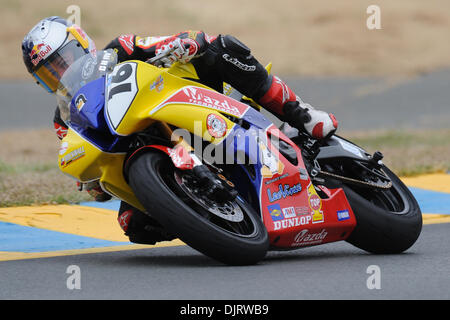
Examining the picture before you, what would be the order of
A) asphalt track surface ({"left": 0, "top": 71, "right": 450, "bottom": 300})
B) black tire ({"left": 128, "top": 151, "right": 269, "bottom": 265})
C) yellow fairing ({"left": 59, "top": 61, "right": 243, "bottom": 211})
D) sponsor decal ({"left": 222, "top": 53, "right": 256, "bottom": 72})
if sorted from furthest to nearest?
sponsor decal ({"left": 222, "top": 53, "right": 256, "bottom": 72}), yellow fairing ({"left": 59, "top": 61, "right": 243, "bottom": 211}), black tire ({"left": 128, "top": 151, "right": 269, "bottom": 265}), asphalt track surface ({"left": 0, "top": 71, "right": 450, "bottom": 300})

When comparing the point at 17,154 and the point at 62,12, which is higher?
the point at 62,12

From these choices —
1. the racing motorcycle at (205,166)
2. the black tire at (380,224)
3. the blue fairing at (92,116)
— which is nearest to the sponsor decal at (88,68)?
the racing motorcycle at (205,166)

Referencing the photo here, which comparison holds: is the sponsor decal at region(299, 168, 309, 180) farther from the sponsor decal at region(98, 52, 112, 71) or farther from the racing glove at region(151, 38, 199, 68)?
the sponsor decal at region(98, 52, 112, 71)

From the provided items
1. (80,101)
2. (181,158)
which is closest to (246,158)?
(181,158)

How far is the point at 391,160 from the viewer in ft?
33.2

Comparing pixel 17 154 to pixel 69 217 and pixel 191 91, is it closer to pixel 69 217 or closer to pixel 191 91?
pixel 69 217

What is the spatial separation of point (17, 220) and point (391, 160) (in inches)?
188

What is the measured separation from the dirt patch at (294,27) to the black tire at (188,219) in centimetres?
1427

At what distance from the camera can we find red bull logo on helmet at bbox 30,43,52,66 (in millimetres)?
5031

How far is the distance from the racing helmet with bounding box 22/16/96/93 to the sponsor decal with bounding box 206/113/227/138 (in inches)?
30.7

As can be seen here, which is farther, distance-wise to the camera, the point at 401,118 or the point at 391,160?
the point at 401,118

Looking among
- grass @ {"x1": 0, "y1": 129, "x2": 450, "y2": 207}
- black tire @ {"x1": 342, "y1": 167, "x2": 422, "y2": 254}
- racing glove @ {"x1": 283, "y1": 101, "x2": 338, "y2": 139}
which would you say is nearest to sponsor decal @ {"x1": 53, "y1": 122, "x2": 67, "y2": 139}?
racing glove @ {"x1": 283, "y1": 101, "x2": 338, "y2": 139}

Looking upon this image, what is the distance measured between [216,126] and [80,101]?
0.71 m
